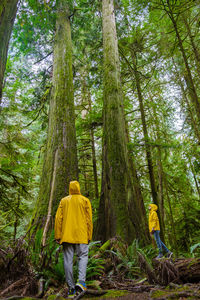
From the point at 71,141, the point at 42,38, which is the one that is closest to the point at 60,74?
the point at 71,141

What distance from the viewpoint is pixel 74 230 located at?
3250mm

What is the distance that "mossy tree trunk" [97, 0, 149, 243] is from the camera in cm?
475

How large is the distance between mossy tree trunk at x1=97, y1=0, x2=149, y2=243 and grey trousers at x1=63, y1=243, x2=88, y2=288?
5.33 ft

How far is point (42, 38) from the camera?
973 centimetres

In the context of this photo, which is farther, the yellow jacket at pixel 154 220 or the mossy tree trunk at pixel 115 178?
the yellow jacket at pixel 154 220

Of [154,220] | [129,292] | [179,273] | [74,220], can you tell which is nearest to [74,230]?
[74,220]

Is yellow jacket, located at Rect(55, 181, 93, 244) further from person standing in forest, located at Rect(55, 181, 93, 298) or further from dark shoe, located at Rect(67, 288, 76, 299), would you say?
dark shoe, located at Rect(67, 288, 76, 299)

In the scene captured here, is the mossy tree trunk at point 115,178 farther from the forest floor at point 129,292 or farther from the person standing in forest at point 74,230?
the forest floor at point 129,292

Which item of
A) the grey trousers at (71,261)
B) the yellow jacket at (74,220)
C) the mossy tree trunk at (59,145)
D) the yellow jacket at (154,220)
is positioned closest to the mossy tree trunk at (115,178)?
the mossy tree trunk at (59,145)

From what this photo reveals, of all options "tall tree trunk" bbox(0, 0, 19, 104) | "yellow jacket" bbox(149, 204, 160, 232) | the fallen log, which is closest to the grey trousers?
the fallen log

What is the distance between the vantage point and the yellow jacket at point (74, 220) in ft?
10.5

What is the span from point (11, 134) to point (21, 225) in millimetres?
5342

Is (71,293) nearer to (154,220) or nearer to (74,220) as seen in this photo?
(74,220)

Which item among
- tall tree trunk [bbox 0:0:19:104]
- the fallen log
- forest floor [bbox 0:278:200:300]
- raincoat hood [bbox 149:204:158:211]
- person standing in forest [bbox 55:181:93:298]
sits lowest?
forest floor [bbox 0:278:200:300]
